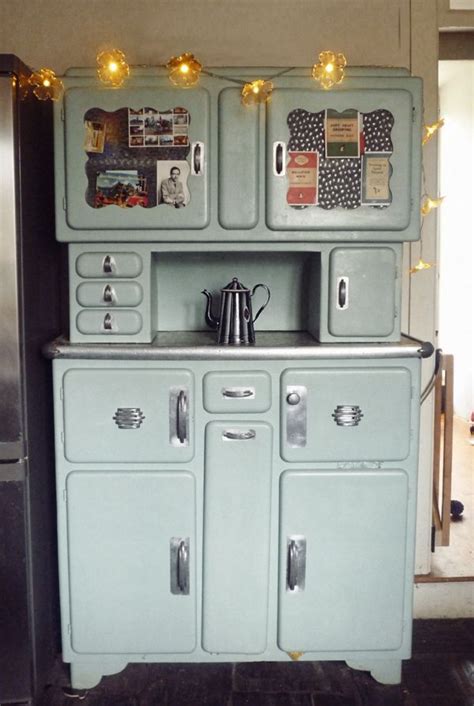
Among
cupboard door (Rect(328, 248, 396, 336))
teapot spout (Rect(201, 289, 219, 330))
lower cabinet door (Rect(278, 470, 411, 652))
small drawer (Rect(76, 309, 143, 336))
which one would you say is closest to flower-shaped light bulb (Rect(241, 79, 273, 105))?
cupboard door (Rect(328, 248, 396, 336))

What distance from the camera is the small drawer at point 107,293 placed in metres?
2.38

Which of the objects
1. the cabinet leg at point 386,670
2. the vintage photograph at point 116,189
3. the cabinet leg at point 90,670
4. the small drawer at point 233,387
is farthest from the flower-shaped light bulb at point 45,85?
the cabinet leg at point 386,670

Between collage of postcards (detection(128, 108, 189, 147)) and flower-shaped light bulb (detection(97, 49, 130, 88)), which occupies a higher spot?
flower-shaped light bulb (detection(97, 49, 130, 88))

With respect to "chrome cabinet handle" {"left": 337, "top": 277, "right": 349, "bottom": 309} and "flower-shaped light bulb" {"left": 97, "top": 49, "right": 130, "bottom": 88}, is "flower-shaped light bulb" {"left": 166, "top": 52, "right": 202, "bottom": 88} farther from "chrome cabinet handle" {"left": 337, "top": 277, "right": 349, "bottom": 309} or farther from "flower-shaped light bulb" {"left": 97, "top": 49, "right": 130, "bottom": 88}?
"chrome cabinet handle" {"left": 337, "top": 277, "right": 349, "bottom": 309}

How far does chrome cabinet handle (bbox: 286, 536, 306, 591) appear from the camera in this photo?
2369 mm

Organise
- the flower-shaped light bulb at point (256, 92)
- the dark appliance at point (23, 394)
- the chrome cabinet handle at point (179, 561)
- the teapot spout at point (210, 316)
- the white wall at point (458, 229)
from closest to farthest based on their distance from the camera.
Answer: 1. the dark appliance at point (23, 394)
2. the flower-shaped light bulb at point (256, 92)
3. the chrome cabinet handle at point (179, 561)
4. the teapot spout at point (210, 316)
5. the white wall at point (458, 229)

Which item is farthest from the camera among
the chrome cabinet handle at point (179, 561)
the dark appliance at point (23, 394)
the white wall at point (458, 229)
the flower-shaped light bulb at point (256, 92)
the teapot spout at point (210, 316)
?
the white wall at point (458, 229)

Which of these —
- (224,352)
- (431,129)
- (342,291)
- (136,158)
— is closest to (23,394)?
(224,352)

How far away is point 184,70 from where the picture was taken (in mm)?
2217

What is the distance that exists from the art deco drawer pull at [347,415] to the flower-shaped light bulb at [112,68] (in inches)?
52.1

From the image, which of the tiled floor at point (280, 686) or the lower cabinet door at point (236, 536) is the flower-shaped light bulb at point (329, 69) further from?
the tiled floor at point (280, 686)

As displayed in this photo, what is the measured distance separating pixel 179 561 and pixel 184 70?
5.39 feet

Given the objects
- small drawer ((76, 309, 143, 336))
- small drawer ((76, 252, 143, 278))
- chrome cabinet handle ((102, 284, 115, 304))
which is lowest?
small drawer ((76, 309, 143, 336))

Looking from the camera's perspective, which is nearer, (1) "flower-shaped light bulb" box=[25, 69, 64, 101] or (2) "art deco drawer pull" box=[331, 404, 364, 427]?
(1) "flower-shaped light bulb" box=[25, 69, 64, 101]
